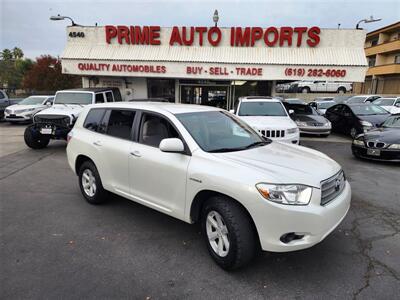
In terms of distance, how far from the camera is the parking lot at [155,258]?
2865mm

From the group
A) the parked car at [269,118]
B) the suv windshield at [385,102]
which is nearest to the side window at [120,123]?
the parked car at [269,118]

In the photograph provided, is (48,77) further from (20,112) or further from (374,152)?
(374,152)

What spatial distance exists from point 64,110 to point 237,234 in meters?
8.69

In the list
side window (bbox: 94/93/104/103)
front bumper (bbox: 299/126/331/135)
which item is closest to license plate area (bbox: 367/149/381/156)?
front bumper (bbox: 299/126/331/135)

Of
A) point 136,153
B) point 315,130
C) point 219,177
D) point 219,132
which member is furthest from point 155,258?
point 315,130

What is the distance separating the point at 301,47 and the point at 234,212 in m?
13.6

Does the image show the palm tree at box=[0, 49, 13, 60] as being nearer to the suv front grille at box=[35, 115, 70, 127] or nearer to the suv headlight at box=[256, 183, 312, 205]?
the suv front grille at box=[35, 115, 70, 127]

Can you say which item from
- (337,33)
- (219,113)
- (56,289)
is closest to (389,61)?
(337,33)

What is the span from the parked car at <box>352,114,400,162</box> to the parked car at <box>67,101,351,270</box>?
4914 mm

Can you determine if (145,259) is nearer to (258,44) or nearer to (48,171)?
(48,171)

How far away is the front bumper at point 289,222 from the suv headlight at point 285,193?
0.15 ft

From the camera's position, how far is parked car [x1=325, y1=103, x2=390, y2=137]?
11.5 m

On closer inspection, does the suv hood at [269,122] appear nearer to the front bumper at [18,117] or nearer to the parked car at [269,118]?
the parked car at [269,118]

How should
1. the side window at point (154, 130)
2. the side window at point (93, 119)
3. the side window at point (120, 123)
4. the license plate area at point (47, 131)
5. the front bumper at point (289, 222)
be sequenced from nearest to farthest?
the front bumper at point (289, 222) < the side window at point (154, 130) < the side window at point (120, 123) < the side window at point (93, 119) < the license plate area at point (47, 131)
